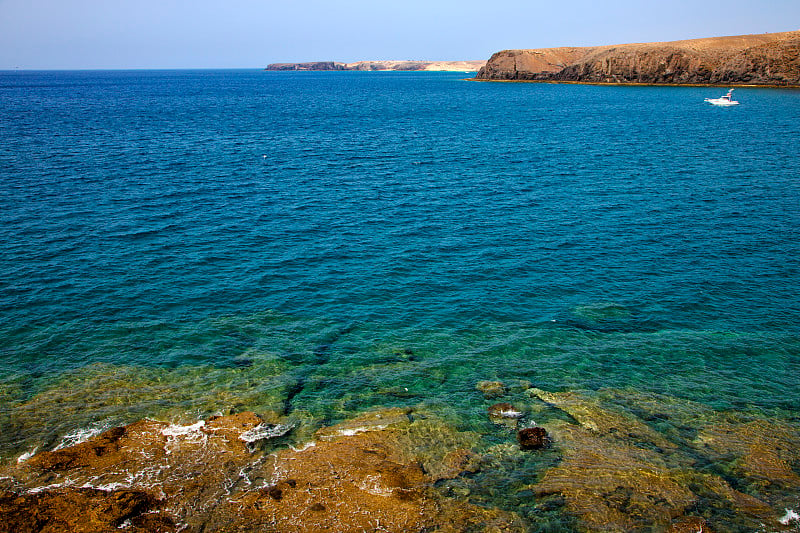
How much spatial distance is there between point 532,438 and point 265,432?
12.0 metres

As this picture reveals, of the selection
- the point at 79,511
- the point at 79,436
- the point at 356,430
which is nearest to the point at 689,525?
the point at 356,430

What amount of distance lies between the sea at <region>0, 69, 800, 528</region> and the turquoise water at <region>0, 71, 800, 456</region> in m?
0.20

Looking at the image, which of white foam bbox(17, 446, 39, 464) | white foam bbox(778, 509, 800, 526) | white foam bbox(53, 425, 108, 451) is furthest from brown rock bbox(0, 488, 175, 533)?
white foam bbox(778, 509, 800, 526)

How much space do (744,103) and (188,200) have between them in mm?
154431

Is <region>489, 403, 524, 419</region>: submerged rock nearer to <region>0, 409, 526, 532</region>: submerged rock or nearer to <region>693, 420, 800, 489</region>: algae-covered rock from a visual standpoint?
<region>0, 409, 526, 532</region>: submerged rock

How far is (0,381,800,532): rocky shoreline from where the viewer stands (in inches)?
709

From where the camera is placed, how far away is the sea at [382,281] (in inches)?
1070

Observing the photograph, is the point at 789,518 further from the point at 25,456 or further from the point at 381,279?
the point at 25,456

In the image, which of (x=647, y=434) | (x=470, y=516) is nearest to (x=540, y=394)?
(x=647, y=434)

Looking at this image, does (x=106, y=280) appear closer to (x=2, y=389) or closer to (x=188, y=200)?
(x=2, y=389)

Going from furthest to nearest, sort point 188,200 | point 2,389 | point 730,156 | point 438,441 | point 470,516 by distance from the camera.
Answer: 1. point 730,156
2. point 188,200
3. point 2,389
4. point 438,441
5. point 470,516

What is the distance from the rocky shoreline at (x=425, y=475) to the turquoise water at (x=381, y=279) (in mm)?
2236

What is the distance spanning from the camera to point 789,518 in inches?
720

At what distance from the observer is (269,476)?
20109 mm
